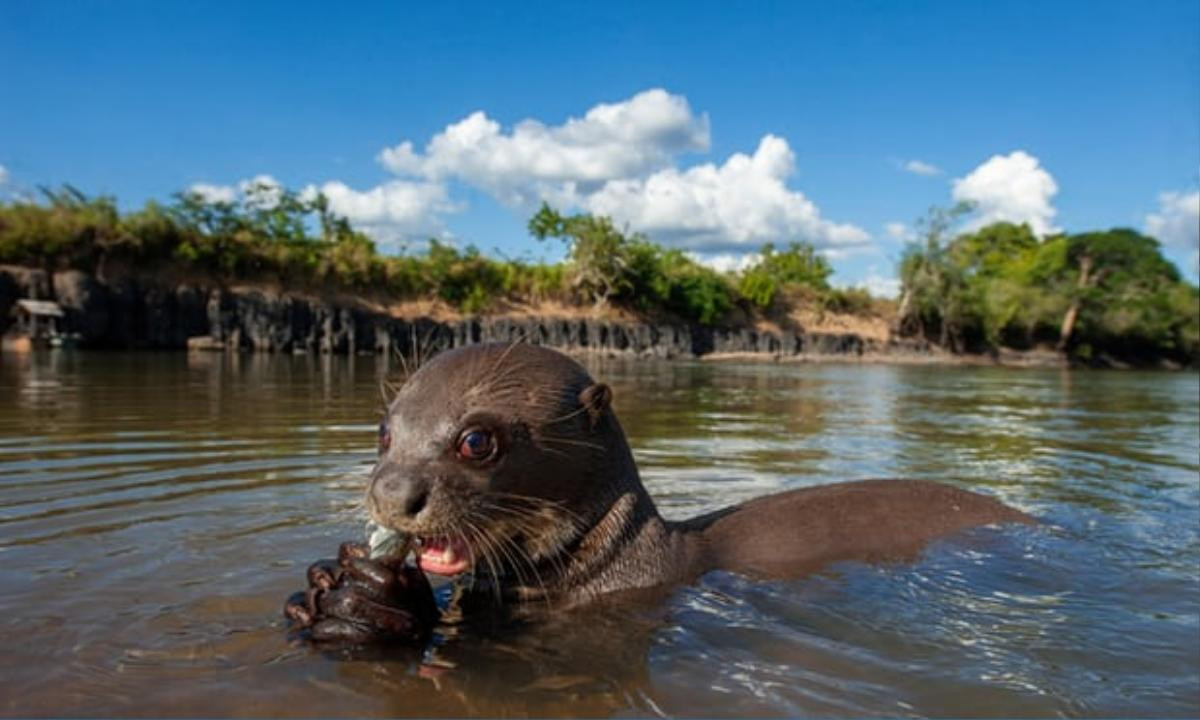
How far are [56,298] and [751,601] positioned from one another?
144 feet

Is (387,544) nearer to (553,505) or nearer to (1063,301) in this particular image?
(553,505)

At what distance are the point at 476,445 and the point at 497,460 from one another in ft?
0.43

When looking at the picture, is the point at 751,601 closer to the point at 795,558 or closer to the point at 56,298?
the point at 795,558

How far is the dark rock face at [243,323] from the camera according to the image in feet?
133

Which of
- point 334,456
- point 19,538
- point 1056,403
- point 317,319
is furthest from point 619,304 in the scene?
point 19,538

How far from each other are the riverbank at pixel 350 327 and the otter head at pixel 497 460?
88.1ft

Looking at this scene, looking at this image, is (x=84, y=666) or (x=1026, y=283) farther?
(x=1026, y=283)

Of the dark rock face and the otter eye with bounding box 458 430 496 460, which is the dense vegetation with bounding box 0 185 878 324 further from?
the otter eye with bounding box 458 430 496 460

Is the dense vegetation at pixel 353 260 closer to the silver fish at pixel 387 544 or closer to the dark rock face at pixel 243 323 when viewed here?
the dark rock face at pixel 243 323

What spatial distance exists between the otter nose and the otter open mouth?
0.41 metres

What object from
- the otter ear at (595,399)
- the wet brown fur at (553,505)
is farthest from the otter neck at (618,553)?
the otter ear at (595,399)

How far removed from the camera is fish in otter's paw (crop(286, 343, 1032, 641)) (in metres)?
3.78

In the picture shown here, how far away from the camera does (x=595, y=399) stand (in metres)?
4.36

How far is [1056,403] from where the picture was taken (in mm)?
22906
